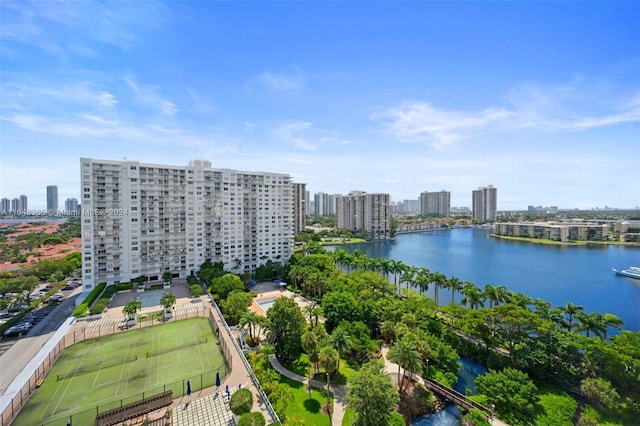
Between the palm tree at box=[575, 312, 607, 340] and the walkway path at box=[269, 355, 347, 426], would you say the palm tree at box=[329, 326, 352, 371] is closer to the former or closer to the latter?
the walkway path at box=[269, 355, 347, 426]

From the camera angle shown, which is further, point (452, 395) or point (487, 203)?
point (487, 203)

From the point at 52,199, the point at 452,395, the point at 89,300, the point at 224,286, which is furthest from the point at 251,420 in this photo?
the point at 52,199

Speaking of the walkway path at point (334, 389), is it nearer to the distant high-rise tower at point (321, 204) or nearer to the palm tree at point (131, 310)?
the palm tree at point (131, 310)

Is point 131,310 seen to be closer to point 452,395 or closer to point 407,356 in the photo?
point 407,356

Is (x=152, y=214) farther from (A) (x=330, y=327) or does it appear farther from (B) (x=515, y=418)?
(B) (x=515, y=418)

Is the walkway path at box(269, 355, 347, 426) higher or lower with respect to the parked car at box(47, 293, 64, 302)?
lower

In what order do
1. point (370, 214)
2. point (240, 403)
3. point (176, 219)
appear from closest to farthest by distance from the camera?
1. point (240, 403)
2. point (176, 219)
3. point (370, 214)

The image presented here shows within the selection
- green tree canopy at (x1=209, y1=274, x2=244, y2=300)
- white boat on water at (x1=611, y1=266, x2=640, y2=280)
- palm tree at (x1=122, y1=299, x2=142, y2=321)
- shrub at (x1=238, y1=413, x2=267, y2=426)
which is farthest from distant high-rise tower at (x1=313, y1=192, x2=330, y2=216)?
shrub at (x1=238, y1=413, x2=267, y2=426)
